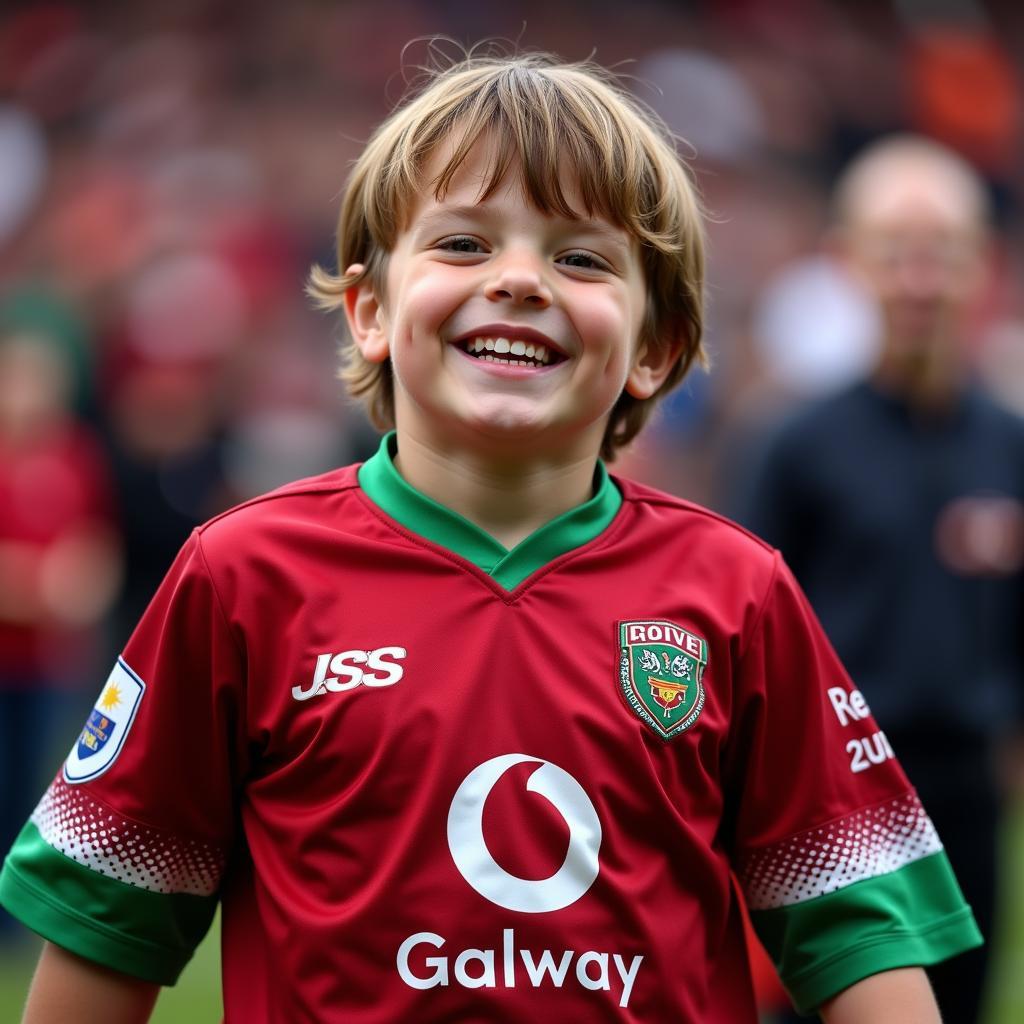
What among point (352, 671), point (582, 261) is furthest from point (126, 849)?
point (582, 261)

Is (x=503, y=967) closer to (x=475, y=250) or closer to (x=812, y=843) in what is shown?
(x=812, y=843)

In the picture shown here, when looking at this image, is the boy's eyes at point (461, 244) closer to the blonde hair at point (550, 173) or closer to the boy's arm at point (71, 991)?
the blonde hair at point (550, 173)

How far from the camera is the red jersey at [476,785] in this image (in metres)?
1.98

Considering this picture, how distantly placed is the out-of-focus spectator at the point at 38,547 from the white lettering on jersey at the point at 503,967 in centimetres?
504

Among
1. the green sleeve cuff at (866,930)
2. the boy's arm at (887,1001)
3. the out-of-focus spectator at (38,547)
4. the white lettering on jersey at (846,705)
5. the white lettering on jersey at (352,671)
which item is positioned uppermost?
the white lettering on jersey at (352,671)

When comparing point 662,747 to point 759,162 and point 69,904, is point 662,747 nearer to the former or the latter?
point 69,904

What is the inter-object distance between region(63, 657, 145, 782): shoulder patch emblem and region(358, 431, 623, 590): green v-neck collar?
1.24 feet

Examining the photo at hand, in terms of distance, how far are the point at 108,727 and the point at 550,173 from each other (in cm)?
86

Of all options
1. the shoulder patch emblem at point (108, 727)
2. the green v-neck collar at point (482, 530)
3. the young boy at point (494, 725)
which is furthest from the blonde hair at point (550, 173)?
the shoulder patch emblem at point (108, 727)

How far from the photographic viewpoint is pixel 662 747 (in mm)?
2070

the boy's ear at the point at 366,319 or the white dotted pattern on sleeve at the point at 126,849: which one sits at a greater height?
the boy's ear at the point at 366,319

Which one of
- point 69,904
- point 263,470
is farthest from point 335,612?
point 263,470

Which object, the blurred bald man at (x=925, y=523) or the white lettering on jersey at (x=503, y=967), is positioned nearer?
the white lettering on jersey at (x=503, y=967)

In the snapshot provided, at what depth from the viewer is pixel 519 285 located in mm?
2066
